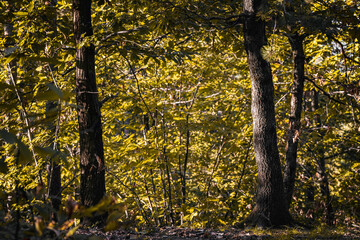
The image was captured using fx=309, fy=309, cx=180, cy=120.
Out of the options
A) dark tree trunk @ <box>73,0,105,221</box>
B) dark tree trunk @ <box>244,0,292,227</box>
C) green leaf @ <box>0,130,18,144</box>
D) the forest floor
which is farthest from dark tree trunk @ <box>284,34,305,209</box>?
green leaf @ <box>0,130,18,144</box>

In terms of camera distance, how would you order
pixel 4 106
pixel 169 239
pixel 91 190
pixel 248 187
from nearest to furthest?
pixel 4 106, pixel 169 239, pixel 91 190, pixel 248 187

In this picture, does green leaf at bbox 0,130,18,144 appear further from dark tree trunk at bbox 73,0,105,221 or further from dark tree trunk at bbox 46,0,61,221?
dark tree trunk at bbox 73,0,105,221

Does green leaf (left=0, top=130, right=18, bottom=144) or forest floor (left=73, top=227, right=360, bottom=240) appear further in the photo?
forest floor (left=73, top=227, right=360, bottom=240)

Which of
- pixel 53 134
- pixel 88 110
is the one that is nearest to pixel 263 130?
pixel 88 110

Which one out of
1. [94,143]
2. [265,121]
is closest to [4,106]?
[94,143]

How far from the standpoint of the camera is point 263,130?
5.18 m

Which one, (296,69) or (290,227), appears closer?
(290,227)

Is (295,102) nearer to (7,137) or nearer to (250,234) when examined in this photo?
(250,234)

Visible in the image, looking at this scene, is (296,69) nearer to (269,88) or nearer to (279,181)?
(269,88)

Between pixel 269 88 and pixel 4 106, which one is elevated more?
pixel 269 88

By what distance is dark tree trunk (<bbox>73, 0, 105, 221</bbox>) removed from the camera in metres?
4.39

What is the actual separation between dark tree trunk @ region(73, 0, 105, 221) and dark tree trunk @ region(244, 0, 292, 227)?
101 inches

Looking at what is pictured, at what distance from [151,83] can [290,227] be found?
173 inches

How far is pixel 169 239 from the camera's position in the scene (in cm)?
392
